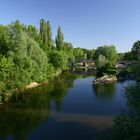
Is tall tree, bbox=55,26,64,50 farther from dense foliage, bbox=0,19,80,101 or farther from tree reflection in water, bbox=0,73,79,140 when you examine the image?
tree reflection in water, bbox=0,73,79,140

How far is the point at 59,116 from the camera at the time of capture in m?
29.1

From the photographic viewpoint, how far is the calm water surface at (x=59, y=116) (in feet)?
Answer: 76.7

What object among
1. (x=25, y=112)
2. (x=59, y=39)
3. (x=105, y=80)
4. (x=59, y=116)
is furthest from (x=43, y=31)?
(x=59, y=116)

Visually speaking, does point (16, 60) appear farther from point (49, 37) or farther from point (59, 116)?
point (49, 37)

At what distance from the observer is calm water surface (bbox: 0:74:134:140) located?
921 inches

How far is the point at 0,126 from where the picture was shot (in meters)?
26.1

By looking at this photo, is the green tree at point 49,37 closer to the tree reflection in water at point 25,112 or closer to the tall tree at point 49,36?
the tall tree at point 49,36

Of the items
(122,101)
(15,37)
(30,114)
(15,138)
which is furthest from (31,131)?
(15,37)

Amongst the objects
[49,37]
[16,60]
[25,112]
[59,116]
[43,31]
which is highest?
[43,31]

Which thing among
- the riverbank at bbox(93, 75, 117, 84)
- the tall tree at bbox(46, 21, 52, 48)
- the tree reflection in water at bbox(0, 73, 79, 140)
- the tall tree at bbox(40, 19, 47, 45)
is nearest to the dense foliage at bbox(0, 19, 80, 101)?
the tree reflection in water at bbox(0, 73, 79, 140)

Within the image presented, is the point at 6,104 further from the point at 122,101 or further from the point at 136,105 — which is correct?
the point at 136,105

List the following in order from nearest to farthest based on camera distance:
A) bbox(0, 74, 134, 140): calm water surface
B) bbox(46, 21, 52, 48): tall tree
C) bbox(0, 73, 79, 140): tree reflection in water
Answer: bbox(0, 74, 134, 140): calm water surface → bbox(0, 73, 79, 140): tree reflection in water → bbox(46, 21, 52, 48): tall tree

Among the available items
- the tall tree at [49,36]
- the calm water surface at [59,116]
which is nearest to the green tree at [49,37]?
the tall tree at [49,36]

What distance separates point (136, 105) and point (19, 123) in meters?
14.8
